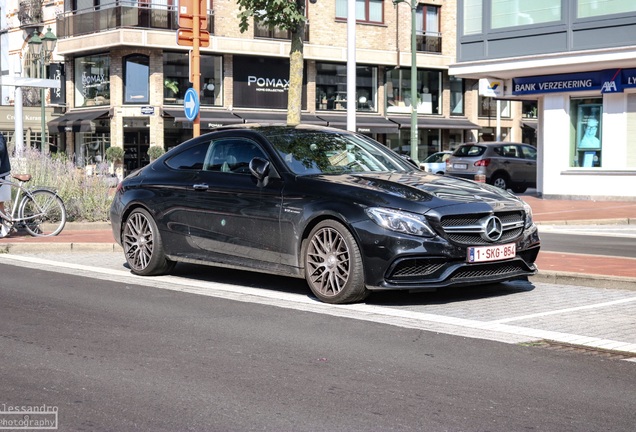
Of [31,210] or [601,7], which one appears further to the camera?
[601,7]

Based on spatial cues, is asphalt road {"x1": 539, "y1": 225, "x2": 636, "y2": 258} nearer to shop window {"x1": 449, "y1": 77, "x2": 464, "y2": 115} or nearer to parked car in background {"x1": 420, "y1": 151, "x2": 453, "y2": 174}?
parked car in background {"x1": 420, "y1": 151, "x2": 453, "y2": 174}

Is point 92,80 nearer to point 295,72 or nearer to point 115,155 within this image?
point 115,155

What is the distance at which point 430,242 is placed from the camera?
8.22 m

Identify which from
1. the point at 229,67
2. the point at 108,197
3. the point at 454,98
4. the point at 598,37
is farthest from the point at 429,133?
the point at 108,197

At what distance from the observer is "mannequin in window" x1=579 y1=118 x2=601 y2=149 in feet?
89.5

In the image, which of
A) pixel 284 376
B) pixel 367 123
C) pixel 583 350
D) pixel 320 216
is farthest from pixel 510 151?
pixel 284 376

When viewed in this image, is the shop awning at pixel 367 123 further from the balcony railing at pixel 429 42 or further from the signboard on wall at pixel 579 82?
the signboard on wall at pixel 579 82

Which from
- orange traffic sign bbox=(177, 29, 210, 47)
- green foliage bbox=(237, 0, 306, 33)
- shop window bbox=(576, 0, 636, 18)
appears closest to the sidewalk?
orange traffic sign bbox=(177, 29, 210, 47)

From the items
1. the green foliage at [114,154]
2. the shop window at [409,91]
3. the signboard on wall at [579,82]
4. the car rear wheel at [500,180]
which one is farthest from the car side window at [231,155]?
the shop window at [409,91]

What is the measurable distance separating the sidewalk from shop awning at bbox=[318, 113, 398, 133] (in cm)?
2702

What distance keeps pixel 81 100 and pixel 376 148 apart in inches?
1552

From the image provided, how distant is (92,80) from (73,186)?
31134mm

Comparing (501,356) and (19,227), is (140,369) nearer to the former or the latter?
(501,356)

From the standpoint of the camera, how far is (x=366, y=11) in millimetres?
49719
